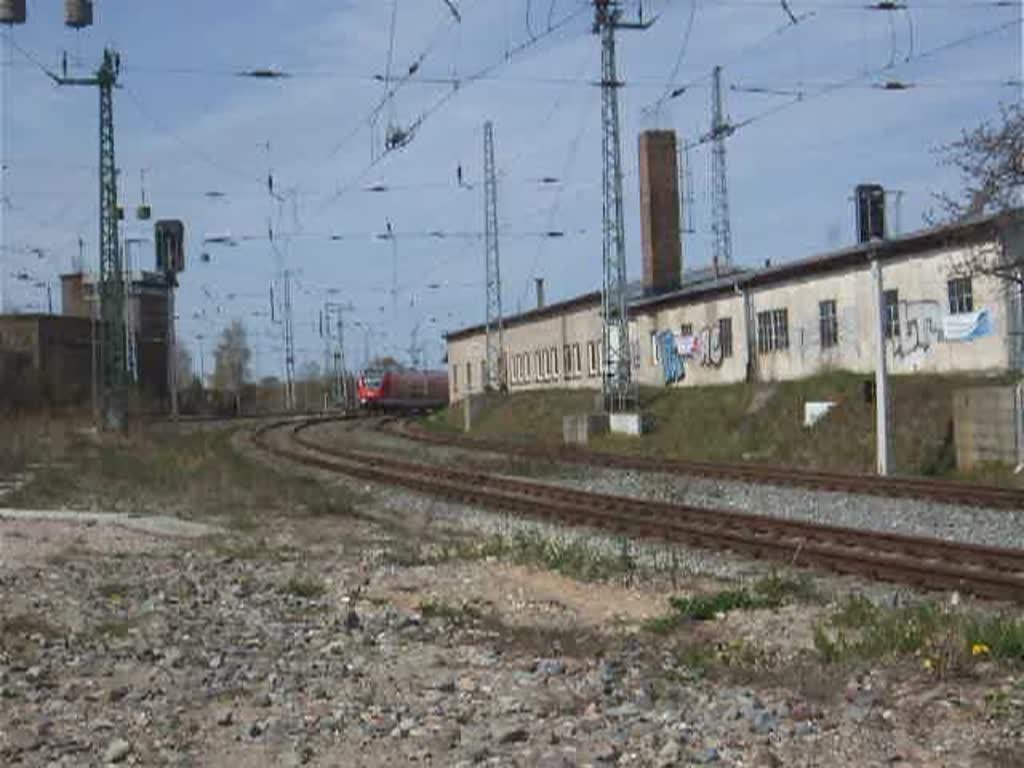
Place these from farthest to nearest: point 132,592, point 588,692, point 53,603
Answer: point 132,592
point 53,603
point 588,692

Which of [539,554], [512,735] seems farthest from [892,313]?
[512,735]

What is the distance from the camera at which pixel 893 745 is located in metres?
6.71

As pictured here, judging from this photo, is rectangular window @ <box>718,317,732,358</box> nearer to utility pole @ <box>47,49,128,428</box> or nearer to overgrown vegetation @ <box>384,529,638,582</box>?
utility pole @ <box>47,49,128,428</box>

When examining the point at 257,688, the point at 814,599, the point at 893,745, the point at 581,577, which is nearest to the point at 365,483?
the point at 581,577

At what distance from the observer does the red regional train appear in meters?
82.7

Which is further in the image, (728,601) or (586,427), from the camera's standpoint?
(586,427)

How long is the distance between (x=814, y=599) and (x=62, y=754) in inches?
285

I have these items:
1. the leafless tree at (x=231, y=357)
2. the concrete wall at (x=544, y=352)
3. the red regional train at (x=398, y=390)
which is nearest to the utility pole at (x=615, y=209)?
the concrete wall at (x=544, y=352)

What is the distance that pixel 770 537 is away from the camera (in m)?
17.1

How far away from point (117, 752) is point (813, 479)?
19.3 meters

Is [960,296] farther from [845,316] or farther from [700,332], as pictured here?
[700,332]

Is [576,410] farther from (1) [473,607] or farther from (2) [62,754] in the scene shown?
(2) [62,754]

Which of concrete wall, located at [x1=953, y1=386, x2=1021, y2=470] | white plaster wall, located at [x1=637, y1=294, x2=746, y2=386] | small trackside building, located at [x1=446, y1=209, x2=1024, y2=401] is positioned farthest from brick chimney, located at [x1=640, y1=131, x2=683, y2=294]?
concrete wall, located at [x1=953, y1=386, x2=1021, y2=470]

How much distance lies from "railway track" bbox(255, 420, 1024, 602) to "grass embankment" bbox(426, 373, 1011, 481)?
828 cm
